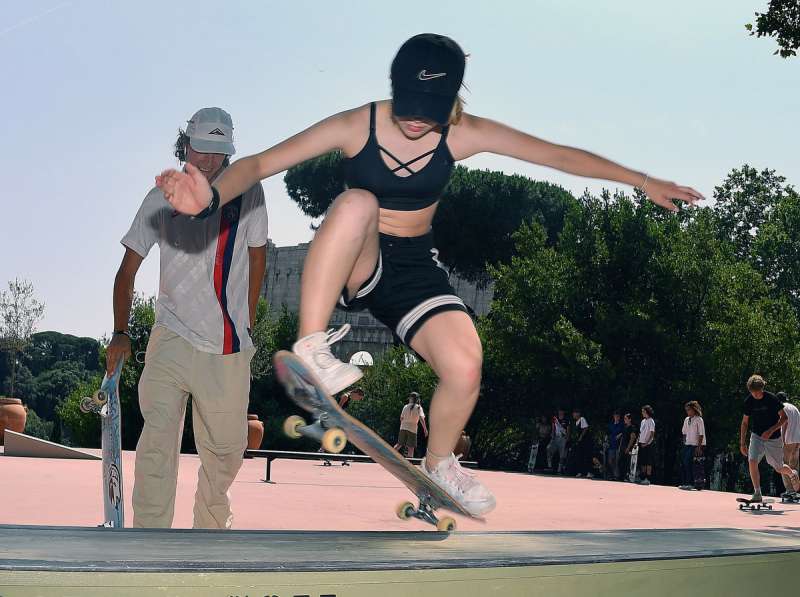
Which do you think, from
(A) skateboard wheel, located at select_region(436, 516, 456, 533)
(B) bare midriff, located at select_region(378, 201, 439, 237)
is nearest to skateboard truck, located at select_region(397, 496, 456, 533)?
(A) skateboard wheel, located at select_region(436, 516, 456, 533)

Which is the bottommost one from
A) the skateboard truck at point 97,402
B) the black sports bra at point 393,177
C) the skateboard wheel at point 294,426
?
the skateboard wheel at point 294,426

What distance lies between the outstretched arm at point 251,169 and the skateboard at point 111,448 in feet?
4.02

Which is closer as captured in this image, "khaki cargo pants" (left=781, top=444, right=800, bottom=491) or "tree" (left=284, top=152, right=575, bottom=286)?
"tree" (left=284, top=152, right=575, bottom=286)

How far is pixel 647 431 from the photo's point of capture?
851 inches

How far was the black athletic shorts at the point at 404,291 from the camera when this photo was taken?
5.22m

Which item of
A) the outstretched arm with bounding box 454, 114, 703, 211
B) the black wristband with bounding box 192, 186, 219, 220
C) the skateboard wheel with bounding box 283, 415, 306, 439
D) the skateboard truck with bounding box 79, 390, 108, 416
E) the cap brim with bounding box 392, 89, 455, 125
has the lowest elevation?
the skateboard wheel with bounding box 283, 415, 306, 439

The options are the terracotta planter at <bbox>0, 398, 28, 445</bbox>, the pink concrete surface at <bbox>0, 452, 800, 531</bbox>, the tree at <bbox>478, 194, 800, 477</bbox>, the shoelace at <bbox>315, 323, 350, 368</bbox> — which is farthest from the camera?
the tree at <bbox>478, 194, 800, 477</bbox>

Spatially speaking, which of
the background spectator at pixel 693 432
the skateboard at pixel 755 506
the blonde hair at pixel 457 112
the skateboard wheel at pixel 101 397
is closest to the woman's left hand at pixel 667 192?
the blonde hair at pixel 457 112

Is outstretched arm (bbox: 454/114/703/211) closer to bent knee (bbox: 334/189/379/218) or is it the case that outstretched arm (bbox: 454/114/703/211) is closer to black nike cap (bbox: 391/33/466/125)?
black nike cap (bbox: 391/33/466/125)

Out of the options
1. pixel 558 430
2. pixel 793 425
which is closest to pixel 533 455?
pixel 558 430

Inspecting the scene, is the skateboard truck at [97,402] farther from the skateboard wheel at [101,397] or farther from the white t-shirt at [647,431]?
the white t-shirt at [647,431]

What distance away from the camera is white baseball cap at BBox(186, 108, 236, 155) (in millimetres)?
5320

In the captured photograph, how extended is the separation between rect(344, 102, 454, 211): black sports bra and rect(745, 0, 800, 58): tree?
Result: 1033 centimetres

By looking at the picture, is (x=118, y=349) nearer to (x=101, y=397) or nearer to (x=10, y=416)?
(x=101, y=397)
